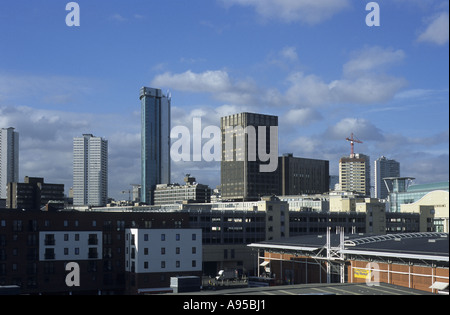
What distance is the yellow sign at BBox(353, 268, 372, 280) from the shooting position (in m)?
77.9

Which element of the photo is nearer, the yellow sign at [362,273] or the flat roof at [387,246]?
the flat roof at [387,246]

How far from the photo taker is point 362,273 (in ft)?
259

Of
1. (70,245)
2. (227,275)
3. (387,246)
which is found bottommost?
(227,275)

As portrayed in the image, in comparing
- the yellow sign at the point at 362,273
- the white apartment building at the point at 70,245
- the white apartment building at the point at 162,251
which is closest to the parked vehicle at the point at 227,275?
the white apartment building at the point at 162,251

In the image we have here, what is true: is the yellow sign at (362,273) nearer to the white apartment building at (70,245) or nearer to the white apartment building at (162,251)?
the white apartment building at (162,251)

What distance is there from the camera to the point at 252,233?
138 m

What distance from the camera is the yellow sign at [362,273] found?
7788 cm

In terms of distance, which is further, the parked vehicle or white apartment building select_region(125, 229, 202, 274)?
the parked vehicle

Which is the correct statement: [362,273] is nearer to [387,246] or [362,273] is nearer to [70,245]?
[387,246]

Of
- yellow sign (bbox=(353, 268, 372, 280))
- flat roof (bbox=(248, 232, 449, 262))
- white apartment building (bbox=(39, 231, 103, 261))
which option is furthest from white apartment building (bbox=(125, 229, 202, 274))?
yellow sign (bbox=(353, 268, 372, 280))

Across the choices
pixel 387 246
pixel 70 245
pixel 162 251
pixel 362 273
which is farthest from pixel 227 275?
pixel 387 246

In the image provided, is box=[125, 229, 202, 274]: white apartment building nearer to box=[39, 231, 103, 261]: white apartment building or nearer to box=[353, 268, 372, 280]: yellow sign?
box=[39, 231, 103, 261]: white apartment building
